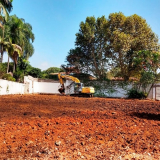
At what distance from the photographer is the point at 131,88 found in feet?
67.9

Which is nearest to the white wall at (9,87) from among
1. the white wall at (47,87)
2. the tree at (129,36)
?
the white wall at (47,87)

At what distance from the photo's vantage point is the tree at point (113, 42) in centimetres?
2028

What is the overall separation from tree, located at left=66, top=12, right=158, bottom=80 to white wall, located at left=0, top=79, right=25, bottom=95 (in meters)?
8.86

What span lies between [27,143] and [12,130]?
880 mm

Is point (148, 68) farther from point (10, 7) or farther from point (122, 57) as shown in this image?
point (10, 7)

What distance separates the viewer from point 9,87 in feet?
55.0

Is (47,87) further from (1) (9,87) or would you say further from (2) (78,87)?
(1) (9,87)

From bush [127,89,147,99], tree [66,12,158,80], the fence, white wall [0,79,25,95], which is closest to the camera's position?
white wall [0,79,25,95]

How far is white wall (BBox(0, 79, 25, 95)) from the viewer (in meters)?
15.3

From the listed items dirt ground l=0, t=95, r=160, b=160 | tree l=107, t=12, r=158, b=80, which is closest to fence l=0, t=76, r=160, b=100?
tree l=107, t=12, r=158, b=80

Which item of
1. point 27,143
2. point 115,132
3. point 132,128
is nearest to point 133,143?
point 115,132

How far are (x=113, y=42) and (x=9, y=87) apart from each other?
12.4 meters

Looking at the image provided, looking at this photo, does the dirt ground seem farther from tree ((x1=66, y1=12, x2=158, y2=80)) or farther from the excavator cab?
tree ((x1=66, y1=12, x2=158, y2=80))

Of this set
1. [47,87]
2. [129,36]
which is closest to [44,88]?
[47,87]
